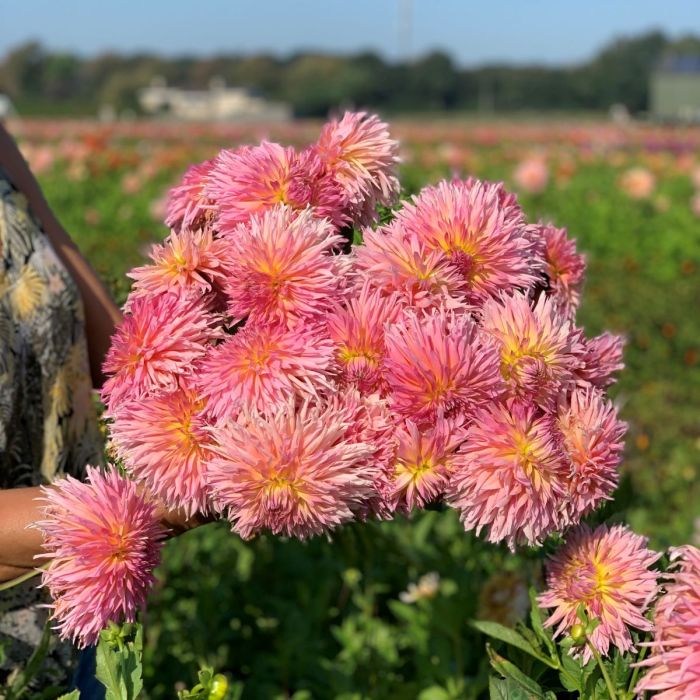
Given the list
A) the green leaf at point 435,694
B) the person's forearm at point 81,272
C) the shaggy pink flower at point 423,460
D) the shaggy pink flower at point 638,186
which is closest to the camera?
the shaggy pink flower at point 423,460

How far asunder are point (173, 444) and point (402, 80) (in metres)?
63.6

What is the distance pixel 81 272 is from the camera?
5.56 feet

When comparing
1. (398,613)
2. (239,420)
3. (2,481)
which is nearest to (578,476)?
(239,420)

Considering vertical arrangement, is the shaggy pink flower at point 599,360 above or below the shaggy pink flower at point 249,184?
below

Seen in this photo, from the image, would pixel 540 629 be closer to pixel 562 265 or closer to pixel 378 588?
pixel 562 265

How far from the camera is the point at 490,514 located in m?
0.97

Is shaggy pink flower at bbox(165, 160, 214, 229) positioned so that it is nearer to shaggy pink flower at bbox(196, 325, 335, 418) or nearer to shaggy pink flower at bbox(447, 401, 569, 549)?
shaggy pink flower at bbox(196, 325, 335, 418)

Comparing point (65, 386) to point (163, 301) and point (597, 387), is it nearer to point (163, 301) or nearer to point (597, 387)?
point (163, 301)

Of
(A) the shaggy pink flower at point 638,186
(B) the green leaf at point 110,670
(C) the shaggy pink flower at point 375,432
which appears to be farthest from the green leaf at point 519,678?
(A) the shaggy pink flower at point 638,186

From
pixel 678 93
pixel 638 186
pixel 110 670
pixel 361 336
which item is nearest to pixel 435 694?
pixel 110 670

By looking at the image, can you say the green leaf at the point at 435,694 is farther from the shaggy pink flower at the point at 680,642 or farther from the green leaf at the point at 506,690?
the shaggy pink flower at the point at 680,642

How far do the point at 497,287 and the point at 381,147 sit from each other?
0.21 metres

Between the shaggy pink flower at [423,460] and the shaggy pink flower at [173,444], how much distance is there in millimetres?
172

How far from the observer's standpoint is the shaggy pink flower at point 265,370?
941mm
